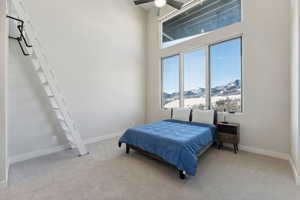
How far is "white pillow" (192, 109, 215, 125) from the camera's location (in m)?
3.46

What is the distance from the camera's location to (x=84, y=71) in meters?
3.66

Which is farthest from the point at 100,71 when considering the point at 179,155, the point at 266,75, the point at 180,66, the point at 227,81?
the point at 266,75

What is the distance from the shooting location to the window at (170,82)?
15.6 feet

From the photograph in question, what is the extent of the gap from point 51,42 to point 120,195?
3390mm

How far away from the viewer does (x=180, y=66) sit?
4.60m

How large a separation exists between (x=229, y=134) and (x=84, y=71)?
3844mm

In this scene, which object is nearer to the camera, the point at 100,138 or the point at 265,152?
the point at 265,152

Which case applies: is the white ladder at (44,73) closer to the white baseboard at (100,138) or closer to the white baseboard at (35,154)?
the white baseboard at (35,154)

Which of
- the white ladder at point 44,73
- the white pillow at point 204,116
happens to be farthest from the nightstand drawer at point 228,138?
the white ladder at point 44,73

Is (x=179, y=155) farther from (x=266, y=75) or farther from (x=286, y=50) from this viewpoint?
(x=286, y=50)

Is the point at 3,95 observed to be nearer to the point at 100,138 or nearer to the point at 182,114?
the point at 100,138

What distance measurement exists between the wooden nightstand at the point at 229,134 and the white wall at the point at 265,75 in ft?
0.95

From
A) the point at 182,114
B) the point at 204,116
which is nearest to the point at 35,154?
the point at 182,114

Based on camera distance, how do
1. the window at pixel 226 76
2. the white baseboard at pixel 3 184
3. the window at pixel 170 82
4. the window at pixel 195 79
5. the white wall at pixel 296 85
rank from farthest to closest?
the window at pixel 170 82 → the window at pixel 195 79 → the window at pixel 226 76 → the white wall at pixel 296 85 → the white baseboard at pixel 3 184
